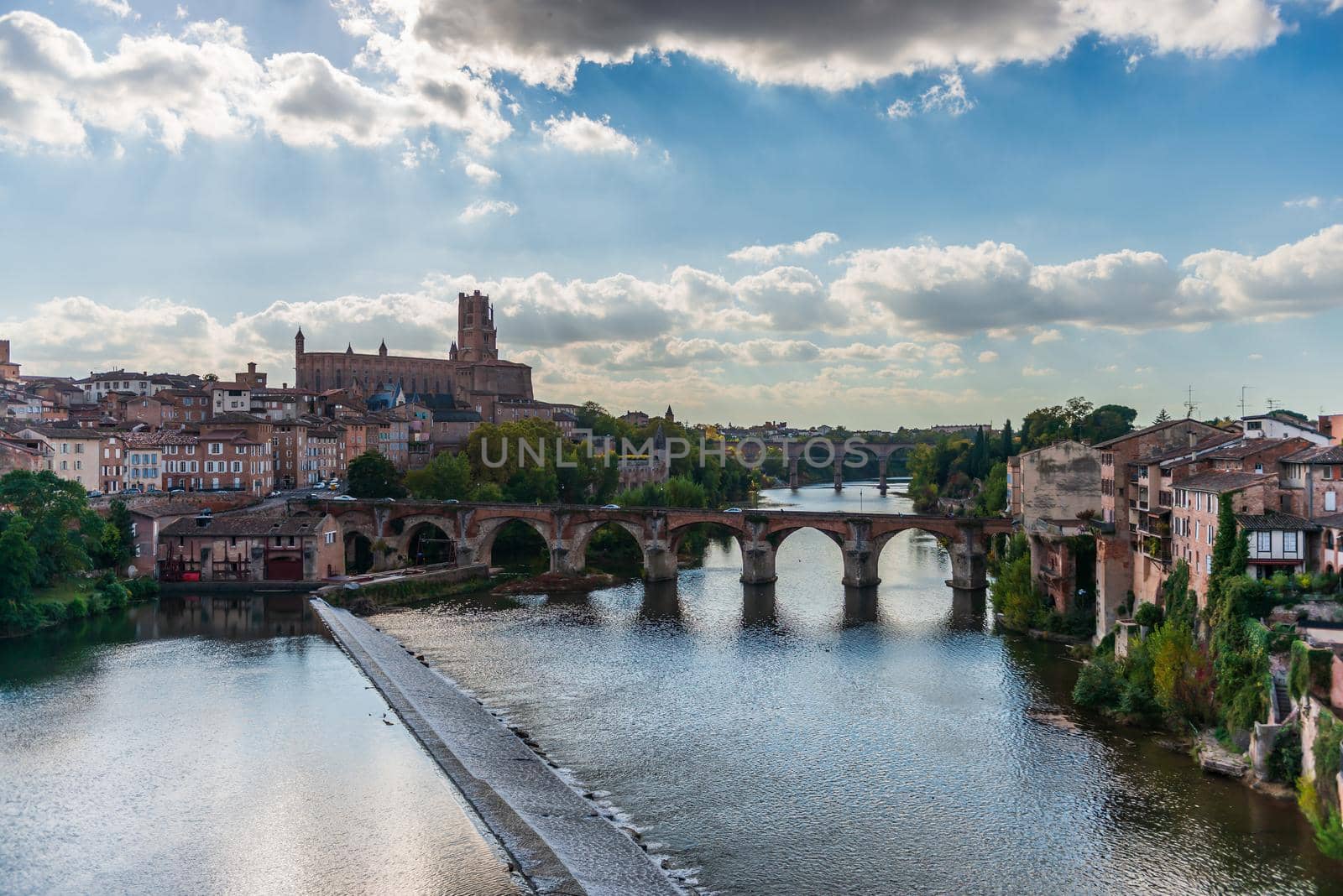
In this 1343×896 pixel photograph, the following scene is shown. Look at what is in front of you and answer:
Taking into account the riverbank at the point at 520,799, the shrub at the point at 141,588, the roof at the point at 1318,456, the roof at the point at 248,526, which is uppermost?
the roof at the point at 1318,456

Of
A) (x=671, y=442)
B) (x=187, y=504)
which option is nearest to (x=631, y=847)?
(x=187, y=504)

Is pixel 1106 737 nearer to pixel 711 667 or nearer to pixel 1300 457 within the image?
pixel 1300 457

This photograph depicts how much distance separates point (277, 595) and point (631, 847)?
34.8 meters

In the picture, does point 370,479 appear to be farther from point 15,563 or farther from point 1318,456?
point 1318,456

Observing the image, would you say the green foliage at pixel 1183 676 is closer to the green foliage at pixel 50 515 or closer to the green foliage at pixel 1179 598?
the green foliage at pixel 1179 598

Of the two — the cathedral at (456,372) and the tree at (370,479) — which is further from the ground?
the cathedral at (456,372)

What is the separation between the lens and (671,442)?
10600 centimetres

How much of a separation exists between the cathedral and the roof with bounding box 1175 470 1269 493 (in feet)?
279

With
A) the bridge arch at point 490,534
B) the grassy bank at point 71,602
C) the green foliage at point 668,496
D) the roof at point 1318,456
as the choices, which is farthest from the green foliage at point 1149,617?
the green foliage at point 668,496

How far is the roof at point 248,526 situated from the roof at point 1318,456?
42557mm

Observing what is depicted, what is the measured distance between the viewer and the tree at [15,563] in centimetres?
4022

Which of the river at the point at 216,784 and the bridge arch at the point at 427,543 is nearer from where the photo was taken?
the river at the point at 216,784

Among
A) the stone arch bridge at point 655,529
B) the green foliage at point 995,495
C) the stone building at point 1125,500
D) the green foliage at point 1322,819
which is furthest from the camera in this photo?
the green foliage at point 995,495

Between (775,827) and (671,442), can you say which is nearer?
(775,827)
